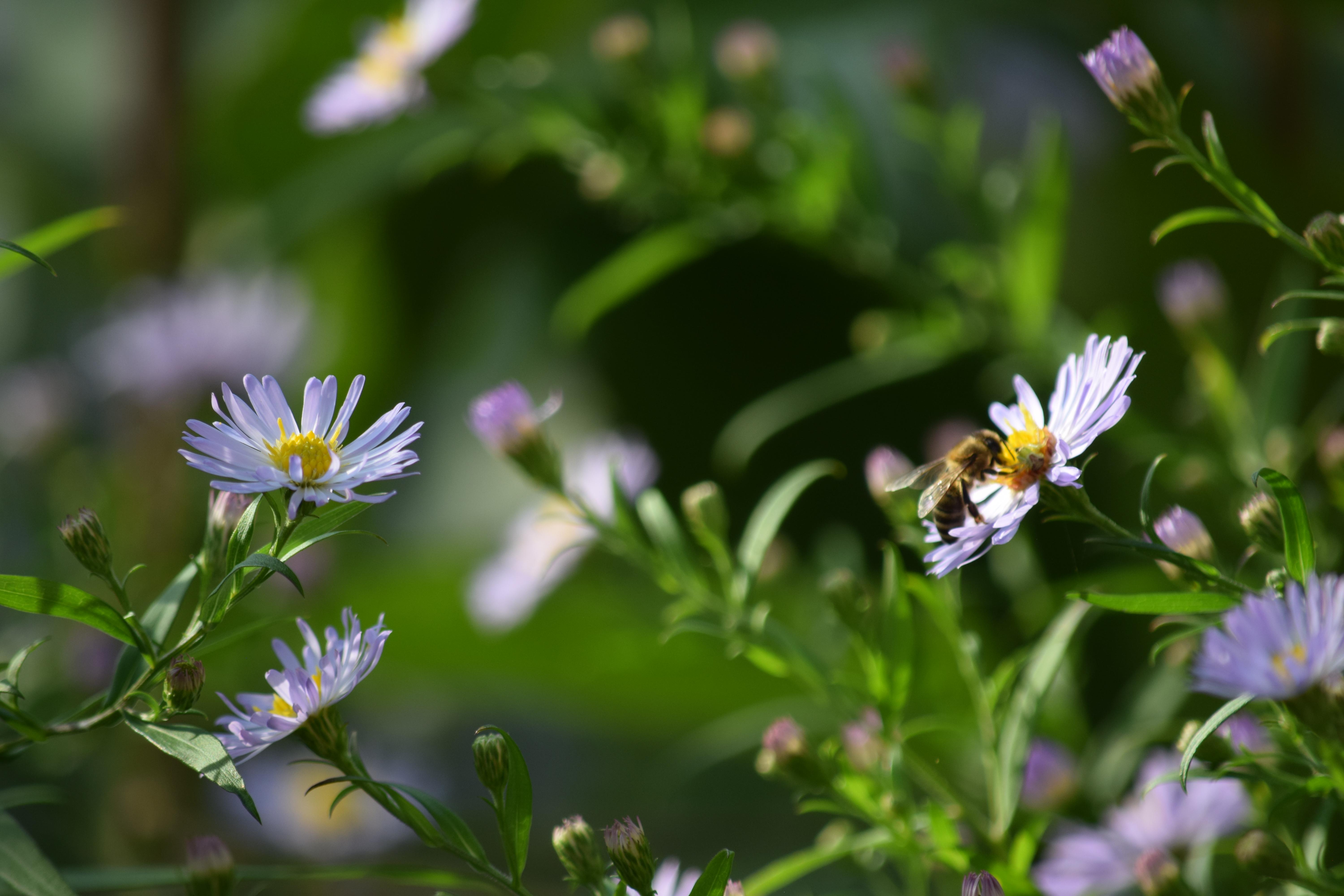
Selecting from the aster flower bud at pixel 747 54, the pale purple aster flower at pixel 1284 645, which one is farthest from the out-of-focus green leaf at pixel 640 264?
the pale purple aster flower at pixel 1284 645

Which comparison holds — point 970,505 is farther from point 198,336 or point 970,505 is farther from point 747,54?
point 198,336

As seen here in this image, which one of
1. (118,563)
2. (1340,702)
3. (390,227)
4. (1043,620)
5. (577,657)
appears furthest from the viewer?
(390,227)

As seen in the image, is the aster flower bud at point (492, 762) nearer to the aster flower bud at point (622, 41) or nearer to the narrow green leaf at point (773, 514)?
the narrow green leaf at point (773, 514)

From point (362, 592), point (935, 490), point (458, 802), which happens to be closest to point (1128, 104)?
point (935, 490)

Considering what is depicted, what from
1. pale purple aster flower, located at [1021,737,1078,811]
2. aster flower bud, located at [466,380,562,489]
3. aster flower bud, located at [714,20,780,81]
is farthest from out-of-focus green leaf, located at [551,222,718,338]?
pale purple aster flower, located at [1021,737,1078,811]

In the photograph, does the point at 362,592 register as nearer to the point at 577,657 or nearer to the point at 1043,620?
the point at 577,657

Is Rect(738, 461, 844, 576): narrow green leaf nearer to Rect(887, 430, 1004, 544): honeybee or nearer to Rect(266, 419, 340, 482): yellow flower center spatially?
Rect(887, 430, 1004, 544): honeybee

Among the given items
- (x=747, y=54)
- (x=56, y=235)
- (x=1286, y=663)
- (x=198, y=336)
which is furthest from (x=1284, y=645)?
(x=198, y=336)
